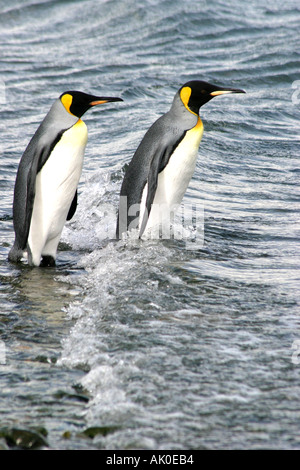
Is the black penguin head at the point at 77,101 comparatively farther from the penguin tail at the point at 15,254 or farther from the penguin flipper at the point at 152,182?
the penguin tail at the point at 15,254

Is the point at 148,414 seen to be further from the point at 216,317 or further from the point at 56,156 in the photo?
the point at 56,156

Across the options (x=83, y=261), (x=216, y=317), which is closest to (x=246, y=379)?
(x=216, y=317)

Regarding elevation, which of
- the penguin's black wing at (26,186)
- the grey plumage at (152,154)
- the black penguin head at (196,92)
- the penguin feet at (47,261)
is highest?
the black penguin head at (196,92)

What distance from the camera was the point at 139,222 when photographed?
4.87 meters

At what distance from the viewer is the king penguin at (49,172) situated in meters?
4.43

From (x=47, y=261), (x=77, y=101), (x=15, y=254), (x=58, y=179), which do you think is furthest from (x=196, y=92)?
(x=15, y=254)

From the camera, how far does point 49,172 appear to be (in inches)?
176

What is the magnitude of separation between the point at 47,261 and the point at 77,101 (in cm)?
108

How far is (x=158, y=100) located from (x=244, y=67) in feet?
7.76

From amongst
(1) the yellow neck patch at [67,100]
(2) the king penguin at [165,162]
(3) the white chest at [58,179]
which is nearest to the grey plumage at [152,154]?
(2) the king penguin at [165,162]

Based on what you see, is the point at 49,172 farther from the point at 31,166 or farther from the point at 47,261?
the point at 47,261
